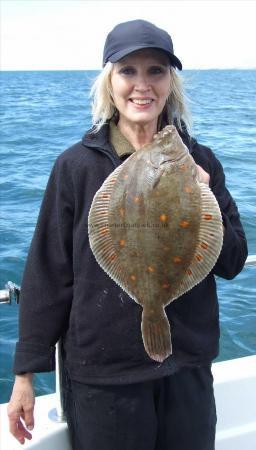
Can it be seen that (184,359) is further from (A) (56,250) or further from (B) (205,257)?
(A) (56,250)

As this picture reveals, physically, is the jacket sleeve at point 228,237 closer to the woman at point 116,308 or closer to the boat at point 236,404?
the woman at point 116,308

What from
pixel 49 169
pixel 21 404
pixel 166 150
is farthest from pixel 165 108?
pixel 49 169

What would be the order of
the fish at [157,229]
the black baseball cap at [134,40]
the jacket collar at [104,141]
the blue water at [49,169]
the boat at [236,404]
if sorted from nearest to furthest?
the fish at [157,229], the black baseball cap at [134,40], the jacket collar at [104,141], the boat at [236,404], the blue water at [49,169]

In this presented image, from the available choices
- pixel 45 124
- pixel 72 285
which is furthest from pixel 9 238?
pixel 45 124

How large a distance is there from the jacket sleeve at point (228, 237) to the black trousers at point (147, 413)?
0.45 meters

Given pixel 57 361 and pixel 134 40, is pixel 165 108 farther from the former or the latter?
pixel 57 361

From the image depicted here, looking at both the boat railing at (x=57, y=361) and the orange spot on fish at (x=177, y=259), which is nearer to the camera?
→ the orange spot on fish at (x=177, y=259)

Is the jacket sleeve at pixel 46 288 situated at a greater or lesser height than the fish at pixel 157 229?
lesser

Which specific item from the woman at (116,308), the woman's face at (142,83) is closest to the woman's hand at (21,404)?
the woman at (116,308)

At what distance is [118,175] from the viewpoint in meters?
2.09

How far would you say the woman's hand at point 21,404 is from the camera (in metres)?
2.45

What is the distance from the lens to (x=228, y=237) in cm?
229

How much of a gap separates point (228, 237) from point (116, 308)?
0.54 meters

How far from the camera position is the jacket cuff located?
7.95 feet
